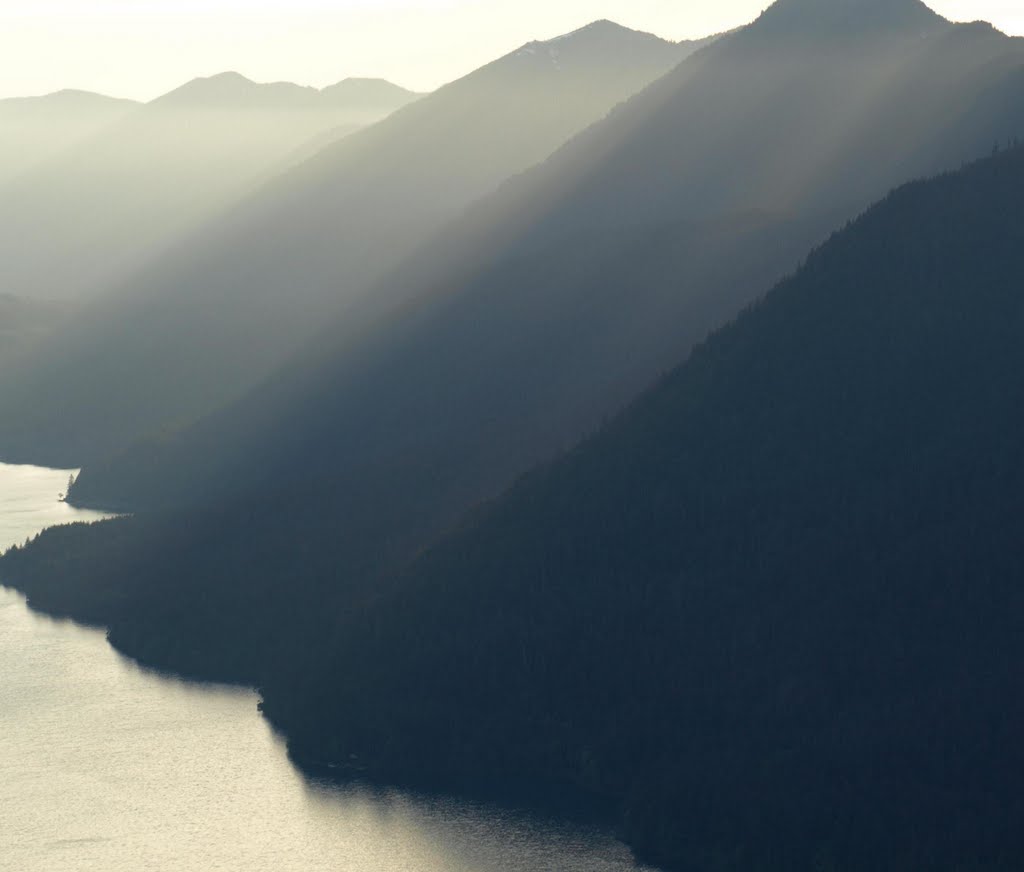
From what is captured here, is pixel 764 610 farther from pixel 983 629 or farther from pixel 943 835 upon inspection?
pixel 943 835

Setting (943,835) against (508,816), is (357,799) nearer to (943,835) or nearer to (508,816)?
(508,816)

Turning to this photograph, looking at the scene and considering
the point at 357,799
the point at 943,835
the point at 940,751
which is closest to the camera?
the point at 943,835

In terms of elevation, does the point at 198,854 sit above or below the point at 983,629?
below

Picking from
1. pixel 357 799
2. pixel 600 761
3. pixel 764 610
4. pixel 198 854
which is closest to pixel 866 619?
pixel 764 610

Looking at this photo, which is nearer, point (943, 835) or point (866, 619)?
point (943, 835)

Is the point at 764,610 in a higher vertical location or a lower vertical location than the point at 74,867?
higher

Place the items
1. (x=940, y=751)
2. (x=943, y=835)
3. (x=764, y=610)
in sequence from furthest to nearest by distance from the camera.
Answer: (x=764, y=610) < (x=940, y=751) < (x=943, y=835)

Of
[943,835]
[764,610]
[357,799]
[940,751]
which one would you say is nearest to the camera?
[943,835]

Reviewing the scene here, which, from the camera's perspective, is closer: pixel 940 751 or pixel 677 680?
pixel 940 751

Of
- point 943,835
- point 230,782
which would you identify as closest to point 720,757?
point 943,835
